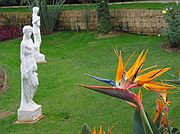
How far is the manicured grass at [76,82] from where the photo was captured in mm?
6043

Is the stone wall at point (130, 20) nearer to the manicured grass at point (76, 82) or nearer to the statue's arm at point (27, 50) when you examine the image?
the manicured grass at point (76, 82)

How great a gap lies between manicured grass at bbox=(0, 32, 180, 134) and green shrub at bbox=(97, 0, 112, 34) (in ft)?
1.47

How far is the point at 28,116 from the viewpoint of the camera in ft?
20.5

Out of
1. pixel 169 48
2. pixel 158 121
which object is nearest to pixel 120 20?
pixel 169 48

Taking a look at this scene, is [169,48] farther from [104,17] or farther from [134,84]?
[134,84]

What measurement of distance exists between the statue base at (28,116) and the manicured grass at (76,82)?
0.44 ft

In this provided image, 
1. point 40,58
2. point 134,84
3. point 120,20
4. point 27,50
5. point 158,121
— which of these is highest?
point 134,84

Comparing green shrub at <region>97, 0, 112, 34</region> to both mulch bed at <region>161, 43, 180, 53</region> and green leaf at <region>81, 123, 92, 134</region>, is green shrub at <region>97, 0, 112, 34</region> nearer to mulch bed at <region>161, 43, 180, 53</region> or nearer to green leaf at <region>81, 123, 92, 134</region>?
mulch bed at <region>161, 43, 180, 53</region>

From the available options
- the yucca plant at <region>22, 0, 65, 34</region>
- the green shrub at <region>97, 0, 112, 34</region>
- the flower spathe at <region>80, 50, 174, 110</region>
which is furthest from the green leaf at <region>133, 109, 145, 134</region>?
the yucca plant at <region>22, 0, 65, 34</region>

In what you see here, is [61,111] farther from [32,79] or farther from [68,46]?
[68,46]

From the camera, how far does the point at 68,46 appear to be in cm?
1323

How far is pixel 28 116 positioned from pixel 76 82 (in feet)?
7.50

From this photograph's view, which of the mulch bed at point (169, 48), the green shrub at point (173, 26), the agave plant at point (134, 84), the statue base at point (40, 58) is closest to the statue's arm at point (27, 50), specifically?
the statue base at point (40, 58)

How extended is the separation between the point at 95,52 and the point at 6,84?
352 cm
